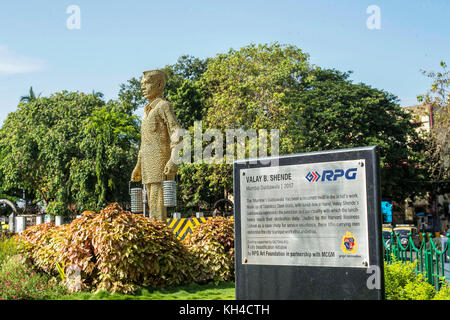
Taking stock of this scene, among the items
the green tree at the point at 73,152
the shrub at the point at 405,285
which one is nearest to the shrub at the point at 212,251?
the shrub at the point at 405,285

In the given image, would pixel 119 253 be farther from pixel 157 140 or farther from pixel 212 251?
pixel 157 140

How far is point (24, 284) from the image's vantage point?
310 inches

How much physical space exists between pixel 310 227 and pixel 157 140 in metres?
6.88

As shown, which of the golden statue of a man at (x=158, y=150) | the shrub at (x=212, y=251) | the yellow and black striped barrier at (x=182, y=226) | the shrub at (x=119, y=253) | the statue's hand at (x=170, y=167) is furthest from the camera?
the yellow and black striped barrier at (x=182, y=226)

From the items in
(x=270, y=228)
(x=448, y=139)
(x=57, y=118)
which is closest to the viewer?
Answer: (x=270, y=228)

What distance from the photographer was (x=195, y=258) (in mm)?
9219

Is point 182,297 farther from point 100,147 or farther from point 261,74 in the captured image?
point 100,147

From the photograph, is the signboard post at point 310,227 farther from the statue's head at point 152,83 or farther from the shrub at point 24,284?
the statue's head at point 152,83

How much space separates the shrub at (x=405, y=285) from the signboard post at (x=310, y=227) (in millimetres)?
2888

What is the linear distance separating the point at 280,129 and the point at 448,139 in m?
9.23

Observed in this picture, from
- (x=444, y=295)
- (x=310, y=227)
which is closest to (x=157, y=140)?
(x=444, y=295)

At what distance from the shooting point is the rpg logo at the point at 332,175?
162 inches

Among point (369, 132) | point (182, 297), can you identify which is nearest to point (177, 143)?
point (182, 297)

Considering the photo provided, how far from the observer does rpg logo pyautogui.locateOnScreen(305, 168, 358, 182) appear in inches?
162
